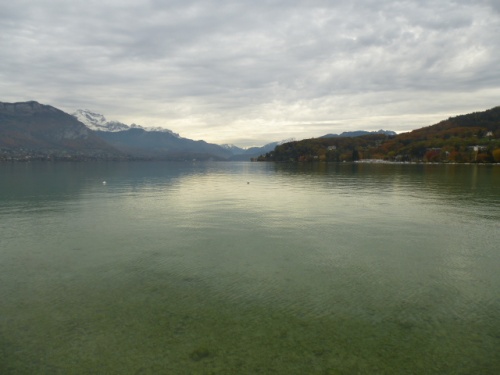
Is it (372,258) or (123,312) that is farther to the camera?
(372,258)

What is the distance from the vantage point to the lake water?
492 inches

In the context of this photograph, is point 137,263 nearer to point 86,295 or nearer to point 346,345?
point 86,295

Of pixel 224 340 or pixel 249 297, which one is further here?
pixel 249 297

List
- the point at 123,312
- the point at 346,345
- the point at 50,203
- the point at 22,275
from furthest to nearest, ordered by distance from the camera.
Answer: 1. the point at 50,203
2. the point at 22,275
3. the point at 123,312
4. the point at 346,345

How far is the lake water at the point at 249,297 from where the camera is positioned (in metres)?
12.5

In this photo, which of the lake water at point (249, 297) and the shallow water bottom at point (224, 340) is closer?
the shallow water bottom at point (224, 340)

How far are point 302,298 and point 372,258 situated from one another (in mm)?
9133

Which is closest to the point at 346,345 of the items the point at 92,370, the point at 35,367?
the point at 92,370

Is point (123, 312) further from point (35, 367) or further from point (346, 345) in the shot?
point (346, 345)

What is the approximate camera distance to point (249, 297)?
58.2 ft

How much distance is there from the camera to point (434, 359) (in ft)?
40.9

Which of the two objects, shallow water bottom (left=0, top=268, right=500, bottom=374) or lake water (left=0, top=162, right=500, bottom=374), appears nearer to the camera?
shallow water bottom (left=0, top=268, right=500, bottom=374)

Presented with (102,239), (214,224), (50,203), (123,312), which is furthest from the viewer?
(50,203)

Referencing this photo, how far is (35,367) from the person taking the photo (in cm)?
1193
